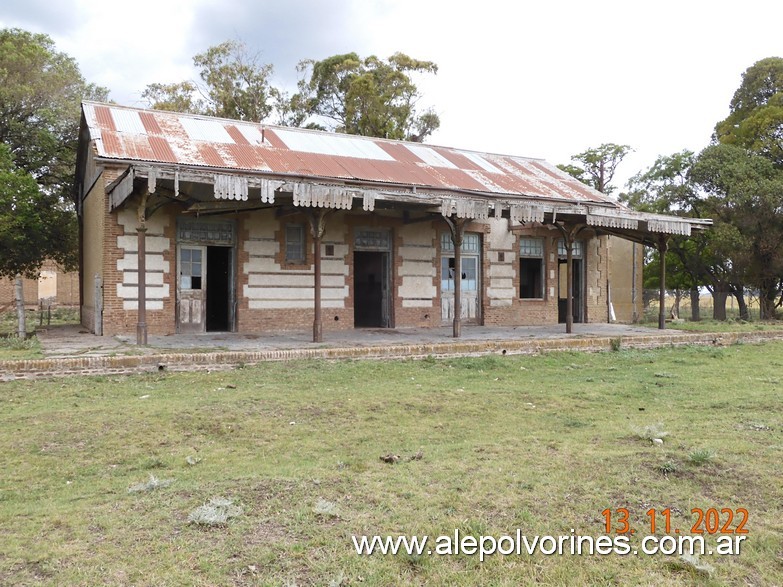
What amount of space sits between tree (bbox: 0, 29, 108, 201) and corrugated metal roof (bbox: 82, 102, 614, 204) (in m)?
4.79

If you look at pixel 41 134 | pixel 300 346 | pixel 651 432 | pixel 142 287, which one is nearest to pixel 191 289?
pixel 142 287

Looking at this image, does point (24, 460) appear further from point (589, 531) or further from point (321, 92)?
point (321, 92)

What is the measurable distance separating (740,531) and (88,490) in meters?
4.06

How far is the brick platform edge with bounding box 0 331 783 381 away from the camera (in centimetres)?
831

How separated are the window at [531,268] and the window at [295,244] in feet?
20.9

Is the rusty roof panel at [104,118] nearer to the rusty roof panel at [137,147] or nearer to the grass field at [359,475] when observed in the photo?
the rusty roof panel at [137,147]

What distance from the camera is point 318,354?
9.98 m

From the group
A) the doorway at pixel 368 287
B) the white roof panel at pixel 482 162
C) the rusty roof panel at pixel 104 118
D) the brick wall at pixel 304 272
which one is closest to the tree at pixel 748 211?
the brick wall at pixel 304 272

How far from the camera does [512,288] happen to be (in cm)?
1675

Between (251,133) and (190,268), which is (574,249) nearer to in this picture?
(251,133)

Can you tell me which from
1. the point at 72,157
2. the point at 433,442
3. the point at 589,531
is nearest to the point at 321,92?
the point at 72,157

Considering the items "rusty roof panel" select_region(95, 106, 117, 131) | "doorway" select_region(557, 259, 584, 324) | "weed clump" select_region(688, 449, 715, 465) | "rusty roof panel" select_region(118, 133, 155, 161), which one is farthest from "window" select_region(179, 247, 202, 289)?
"weed clump" select_region(688, 449, 715, 465)

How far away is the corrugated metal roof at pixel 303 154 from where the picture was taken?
43.2 feet

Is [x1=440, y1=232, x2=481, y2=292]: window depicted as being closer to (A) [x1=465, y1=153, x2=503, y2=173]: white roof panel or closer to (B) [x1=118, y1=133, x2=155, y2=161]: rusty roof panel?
(A) [x1=465, y1=153, x2=503, y2=173]: white roof panel
